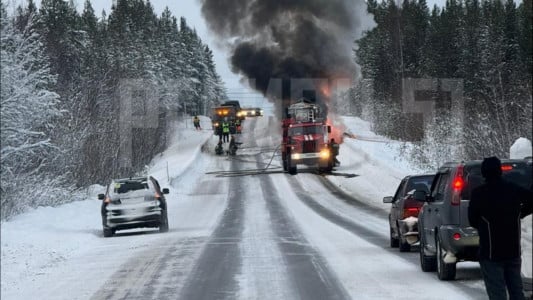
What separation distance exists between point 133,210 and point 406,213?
9.36 metres

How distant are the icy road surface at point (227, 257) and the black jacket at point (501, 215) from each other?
295cm

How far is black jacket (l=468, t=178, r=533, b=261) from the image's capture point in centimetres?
842

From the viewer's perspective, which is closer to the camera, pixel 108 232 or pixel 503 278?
pixel 503 278

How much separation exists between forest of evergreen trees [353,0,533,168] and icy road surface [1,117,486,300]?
12.6m

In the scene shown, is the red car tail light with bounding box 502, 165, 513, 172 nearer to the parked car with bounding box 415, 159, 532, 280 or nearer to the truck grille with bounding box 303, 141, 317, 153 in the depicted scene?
the parked car with bounding box 415, 159, 532, 280

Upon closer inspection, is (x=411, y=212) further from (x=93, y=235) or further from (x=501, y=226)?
(x=93, y=235)

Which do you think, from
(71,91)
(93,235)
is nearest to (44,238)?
(93,235)

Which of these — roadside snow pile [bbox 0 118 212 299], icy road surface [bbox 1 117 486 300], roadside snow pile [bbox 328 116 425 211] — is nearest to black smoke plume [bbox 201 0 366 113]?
roadside snow pile [bbox 328 116 425 211]

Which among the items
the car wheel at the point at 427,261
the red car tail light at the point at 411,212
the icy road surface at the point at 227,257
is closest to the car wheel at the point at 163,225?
the icy road surface at the point at 227,257

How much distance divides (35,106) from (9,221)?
4527mm

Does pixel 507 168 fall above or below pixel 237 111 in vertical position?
above

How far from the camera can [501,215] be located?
845cm

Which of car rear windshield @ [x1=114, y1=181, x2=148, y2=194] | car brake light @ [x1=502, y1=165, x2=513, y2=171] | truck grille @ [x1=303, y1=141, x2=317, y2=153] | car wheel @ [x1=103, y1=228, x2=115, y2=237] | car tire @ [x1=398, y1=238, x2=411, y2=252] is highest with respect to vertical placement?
car brake light @ [x1=502, y1=165, x2=513, y2=171]

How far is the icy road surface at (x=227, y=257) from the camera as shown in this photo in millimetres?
12609
